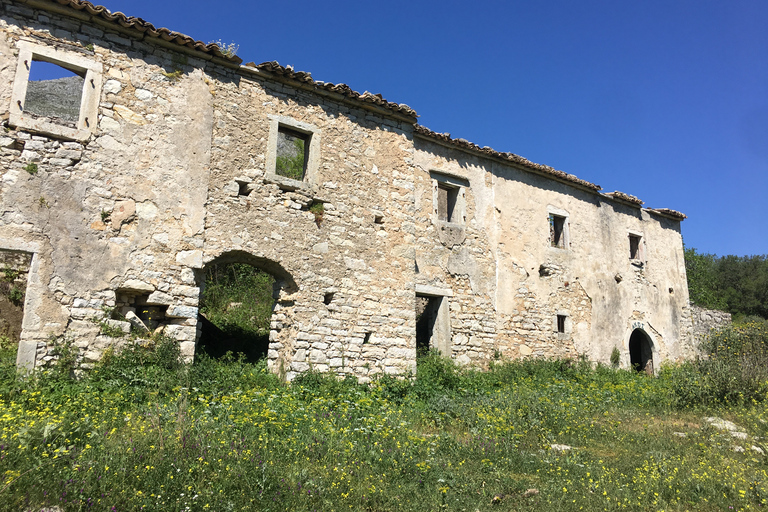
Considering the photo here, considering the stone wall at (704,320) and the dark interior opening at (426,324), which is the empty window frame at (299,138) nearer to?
the dark interior opening at (426,324)

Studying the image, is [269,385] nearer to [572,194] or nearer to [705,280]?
[572,194]

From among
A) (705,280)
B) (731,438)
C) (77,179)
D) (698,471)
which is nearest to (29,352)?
(77,179)

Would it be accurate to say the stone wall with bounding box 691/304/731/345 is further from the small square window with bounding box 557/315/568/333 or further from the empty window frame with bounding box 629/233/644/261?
the small square window with bounding box 557/315/568/333

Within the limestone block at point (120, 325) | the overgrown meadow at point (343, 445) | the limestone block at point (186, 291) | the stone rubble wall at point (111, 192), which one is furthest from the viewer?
the limestone block at point (186, 291)

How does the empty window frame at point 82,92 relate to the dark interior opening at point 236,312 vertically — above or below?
above

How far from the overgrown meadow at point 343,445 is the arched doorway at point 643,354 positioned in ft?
24.1

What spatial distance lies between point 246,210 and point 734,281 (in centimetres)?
4541

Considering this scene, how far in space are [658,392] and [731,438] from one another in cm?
358

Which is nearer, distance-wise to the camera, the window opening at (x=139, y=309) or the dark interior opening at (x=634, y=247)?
the window opening at (x=139, y=309)

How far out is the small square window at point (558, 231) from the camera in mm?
14359

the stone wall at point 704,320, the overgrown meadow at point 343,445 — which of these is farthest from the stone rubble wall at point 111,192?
the stone wall at point 704,320

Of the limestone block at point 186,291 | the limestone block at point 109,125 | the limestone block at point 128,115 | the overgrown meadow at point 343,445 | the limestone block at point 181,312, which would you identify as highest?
the limestone block at point 128,115

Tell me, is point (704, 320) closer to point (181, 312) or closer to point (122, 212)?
point (181, 312)

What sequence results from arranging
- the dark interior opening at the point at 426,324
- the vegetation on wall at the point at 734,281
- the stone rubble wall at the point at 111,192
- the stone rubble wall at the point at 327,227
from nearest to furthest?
the stone rubble wall at the point at 111,192
the stone rubble wall at the point at 327,227
the dark interior opening at the point at 426,324
the vegetation on wall at the point at 734,281
